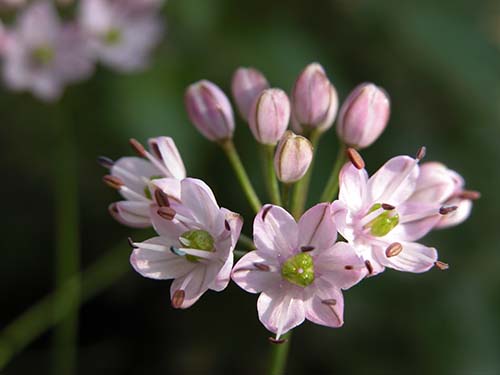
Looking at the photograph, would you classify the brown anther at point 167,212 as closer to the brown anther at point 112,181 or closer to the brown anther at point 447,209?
the brown anther at point 112,181

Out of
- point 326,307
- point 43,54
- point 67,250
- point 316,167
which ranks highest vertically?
point 43,54

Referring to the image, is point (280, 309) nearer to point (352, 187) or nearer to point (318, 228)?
point (318, 228)

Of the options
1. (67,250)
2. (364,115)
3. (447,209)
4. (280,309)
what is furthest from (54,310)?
(447,209)

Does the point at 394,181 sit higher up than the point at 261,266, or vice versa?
the point at 394,181

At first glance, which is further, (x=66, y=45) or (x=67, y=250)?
(x=66, y=45)

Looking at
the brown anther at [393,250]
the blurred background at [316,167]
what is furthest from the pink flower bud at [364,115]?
the blurred background at [316,167]

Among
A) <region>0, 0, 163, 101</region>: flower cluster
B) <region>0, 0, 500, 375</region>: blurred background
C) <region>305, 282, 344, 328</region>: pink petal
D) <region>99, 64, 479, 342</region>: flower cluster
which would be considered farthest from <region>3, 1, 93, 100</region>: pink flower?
<region>305, 282, 344, 328</region>: pink petal

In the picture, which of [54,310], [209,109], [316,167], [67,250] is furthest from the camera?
[316,167]

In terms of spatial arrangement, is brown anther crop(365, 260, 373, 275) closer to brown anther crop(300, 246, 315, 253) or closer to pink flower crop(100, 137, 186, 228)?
brown anther crop(300, 246, 315, 253)

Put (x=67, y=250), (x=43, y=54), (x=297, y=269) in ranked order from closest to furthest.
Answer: (x=297, y=269) < (x=67, y=250) < (x=43, y=54)

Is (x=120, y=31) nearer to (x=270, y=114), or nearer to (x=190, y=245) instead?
(x=270, y=114)
